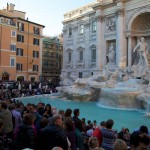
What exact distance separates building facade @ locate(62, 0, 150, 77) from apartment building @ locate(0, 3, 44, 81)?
678 centimetres

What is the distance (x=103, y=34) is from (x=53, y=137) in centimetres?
2803

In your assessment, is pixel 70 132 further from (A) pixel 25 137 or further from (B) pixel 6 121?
(B) pixel 6 121

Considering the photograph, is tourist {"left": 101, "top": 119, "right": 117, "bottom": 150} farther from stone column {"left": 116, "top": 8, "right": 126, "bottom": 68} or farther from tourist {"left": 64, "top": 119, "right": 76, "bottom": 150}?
stone column {"left": 116, "top": 8, "right": 126, "bottom": 68}

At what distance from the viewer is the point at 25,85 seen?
97.5ft

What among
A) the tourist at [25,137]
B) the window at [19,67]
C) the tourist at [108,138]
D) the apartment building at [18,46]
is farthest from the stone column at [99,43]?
the tourist at [25,137]

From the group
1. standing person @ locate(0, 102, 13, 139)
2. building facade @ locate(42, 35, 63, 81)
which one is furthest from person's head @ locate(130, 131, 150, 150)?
building facade @ locate(42, 35, 63, 81)

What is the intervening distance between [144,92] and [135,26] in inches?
479

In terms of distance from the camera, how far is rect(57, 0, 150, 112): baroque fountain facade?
790 inches

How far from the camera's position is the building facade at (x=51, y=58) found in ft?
171

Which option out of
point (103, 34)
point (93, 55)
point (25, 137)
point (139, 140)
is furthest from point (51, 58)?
point (139, 140)

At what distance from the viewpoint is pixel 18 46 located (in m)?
40.6

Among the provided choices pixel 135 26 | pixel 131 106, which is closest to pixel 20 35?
pixel 135 26

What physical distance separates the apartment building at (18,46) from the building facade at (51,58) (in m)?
7.71

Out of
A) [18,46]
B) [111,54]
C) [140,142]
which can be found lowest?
[140,142]
